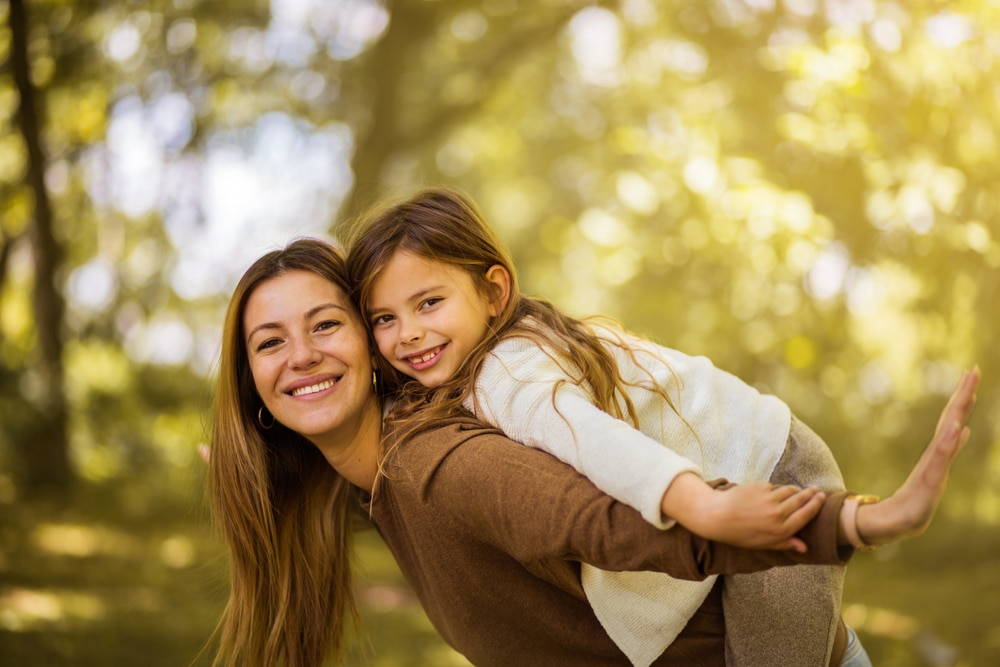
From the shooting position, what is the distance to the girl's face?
2.68 m

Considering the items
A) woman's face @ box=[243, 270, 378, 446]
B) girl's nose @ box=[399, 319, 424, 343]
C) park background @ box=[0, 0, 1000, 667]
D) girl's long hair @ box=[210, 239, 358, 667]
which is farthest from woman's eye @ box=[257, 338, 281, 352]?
park background @ box=[0, 0, 1000, 667]

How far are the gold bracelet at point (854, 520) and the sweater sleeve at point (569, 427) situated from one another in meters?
0.28

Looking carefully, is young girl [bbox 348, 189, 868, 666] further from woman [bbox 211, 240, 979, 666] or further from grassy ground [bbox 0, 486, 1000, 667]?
grassy ground [bbox 0, 486, 1000, 667]

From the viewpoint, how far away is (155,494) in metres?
9.66

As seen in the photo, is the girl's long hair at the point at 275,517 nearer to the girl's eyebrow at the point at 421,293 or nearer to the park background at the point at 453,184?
the girl's eyebrow at the point at 421,293

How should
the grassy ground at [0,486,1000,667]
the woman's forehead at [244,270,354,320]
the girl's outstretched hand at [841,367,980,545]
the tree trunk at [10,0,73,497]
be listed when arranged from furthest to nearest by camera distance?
1. the tree trunk at [10,0,73,497]
2. the grassy ground at [0,486,1000,667]
3. the woman's forehead at [244,270,354,320]
4. the girl's outstretched hand at [841,367,980,545]

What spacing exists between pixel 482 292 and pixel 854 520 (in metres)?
1.34

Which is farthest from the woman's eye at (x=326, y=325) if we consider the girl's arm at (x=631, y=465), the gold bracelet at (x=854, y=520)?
the gold bracelet at (x=854, y=520)

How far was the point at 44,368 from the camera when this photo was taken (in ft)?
30.5

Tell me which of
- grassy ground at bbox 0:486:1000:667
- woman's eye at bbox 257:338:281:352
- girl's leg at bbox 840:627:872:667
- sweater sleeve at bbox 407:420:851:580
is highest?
woman's eye at bbox 257:338:281:352

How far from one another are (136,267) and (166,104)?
5.97ft

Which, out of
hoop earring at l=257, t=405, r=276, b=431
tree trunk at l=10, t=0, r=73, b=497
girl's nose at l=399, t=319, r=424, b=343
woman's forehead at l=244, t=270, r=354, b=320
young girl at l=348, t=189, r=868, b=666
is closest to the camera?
young girl at l=348, t=189, r=868, b=666

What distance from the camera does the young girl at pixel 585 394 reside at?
2338 mm

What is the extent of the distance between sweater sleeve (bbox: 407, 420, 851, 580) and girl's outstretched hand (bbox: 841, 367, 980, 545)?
74 millimetres
